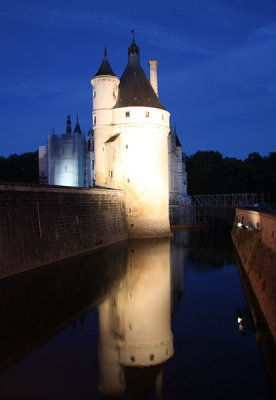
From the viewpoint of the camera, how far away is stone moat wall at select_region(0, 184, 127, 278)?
1456cm

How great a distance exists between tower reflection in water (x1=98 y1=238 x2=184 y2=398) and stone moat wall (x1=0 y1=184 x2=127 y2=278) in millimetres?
3767

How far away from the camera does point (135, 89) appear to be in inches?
1179

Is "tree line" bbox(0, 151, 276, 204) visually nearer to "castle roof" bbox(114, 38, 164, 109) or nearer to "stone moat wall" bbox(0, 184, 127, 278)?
"castle roof" bbox(114, 38, 164, 109)

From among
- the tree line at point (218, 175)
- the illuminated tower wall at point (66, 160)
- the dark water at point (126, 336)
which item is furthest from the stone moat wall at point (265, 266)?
the tree line at point (218, 175)

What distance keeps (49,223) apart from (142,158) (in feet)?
41.2

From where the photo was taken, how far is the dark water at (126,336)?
6.62 meters

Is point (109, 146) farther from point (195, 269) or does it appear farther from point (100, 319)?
point (100, 319)

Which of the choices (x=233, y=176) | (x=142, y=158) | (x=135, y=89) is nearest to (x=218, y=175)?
(x=233, y=176)

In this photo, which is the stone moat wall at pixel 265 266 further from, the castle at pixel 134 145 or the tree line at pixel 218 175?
the tree line at pixel 218 175

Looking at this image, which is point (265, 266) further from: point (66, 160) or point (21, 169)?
point (21, 169)

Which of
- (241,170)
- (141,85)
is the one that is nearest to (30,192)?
(141,85)

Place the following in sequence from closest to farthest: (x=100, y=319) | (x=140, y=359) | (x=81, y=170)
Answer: (x=140, y=359) → (x=100, y=319) → (x=81, y=170)

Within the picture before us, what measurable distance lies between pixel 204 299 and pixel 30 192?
8608 mm

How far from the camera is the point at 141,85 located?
30.3 meters
